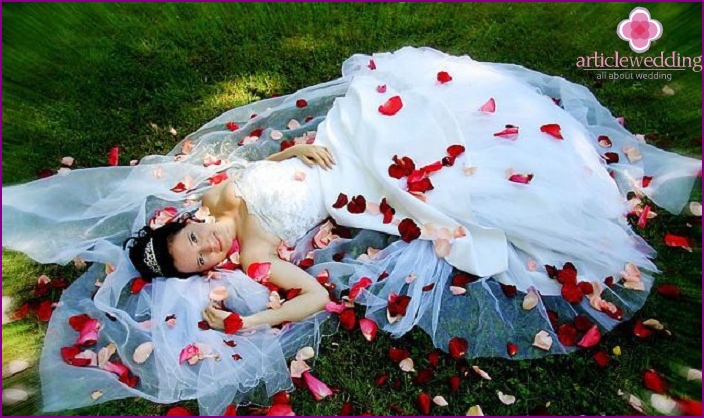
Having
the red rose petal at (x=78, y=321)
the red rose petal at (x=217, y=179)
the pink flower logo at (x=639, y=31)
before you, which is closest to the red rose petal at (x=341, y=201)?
the red rose petal at (x=217, y=179)

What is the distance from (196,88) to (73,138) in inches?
36.2

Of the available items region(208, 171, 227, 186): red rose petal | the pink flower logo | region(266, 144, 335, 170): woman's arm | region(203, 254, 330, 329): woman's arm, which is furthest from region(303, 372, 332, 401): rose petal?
the pink flower logo

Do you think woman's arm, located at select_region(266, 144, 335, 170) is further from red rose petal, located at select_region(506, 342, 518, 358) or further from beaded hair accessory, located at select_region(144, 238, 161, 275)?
red rose petal, located at select_region(506, 342, 518, 358)

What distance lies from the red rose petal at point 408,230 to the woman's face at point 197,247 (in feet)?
2.93

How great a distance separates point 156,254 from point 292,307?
734 mm

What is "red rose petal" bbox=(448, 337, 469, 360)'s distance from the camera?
2.90 metres

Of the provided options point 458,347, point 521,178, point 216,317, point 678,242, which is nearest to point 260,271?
point 216,317

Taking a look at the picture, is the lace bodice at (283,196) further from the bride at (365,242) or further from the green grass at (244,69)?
the green grass at (244,69)

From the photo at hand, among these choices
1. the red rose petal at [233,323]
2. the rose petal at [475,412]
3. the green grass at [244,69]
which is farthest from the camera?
the green grass at [244,69]

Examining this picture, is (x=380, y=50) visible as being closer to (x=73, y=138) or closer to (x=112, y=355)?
(x=73, y=138)

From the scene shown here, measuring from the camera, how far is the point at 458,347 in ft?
9.56

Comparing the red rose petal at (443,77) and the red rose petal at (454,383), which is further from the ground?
the red rose petal at (443,77)

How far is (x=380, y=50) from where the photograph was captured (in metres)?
4.93

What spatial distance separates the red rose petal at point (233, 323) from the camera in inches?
118
